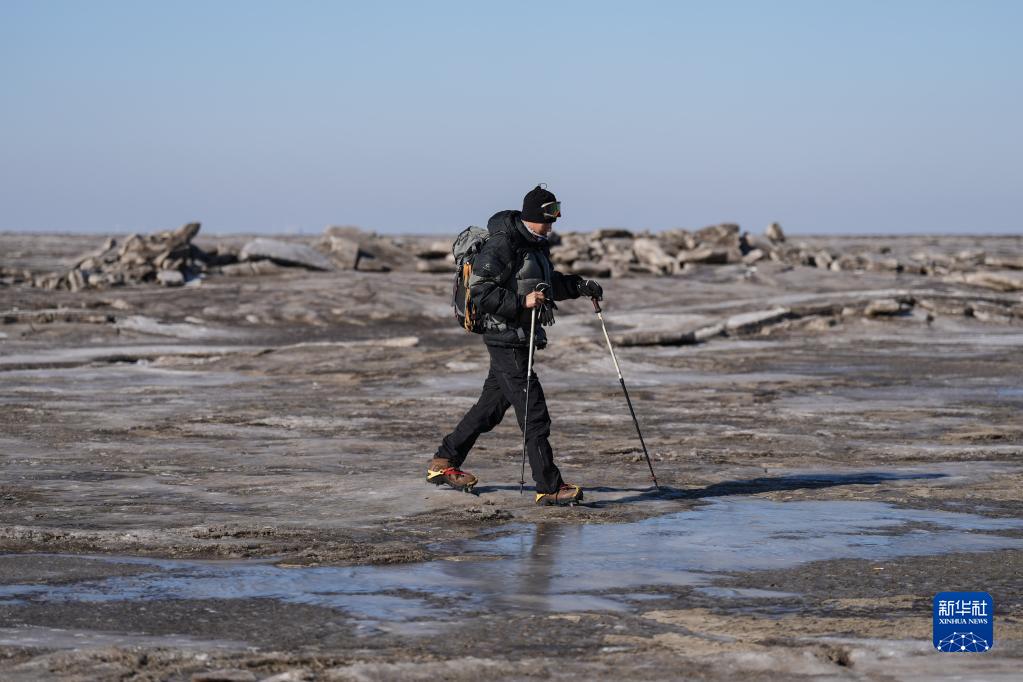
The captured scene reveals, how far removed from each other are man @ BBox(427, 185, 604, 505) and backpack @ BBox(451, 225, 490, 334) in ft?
0.25

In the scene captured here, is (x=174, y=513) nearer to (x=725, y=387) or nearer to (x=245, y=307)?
(x=725, y=387)

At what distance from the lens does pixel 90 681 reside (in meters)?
5.38

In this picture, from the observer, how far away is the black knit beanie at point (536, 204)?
9336 millimetres

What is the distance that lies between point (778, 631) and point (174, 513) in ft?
15.2

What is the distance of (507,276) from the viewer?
941cm

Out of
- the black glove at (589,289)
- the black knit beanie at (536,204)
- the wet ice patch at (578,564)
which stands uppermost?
the black knit beanie at (536,204)

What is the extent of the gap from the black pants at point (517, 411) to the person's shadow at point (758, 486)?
16.6 inches

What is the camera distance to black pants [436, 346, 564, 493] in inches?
368

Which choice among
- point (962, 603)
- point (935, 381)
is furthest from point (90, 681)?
point (935, 381)

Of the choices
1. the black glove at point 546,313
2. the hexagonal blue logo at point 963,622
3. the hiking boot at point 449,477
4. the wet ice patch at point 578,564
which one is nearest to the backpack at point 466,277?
the black glove at point 546,313

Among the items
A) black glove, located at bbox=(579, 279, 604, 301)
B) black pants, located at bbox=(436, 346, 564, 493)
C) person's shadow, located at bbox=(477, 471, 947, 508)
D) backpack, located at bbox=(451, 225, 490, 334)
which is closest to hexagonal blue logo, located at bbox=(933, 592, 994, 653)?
black pants, located at bbox=(436, 346, 564, 493)

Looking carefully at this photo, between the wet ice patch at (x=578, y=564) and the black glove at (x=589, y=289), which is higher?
the black glove at (x=589, y=289)

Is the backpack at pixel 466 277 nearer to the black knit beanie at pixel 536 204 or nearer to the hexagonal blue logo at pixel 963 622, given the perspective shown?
the black knit beanie at pixel 536 204

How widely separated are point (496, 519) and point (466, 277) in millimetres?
1688
